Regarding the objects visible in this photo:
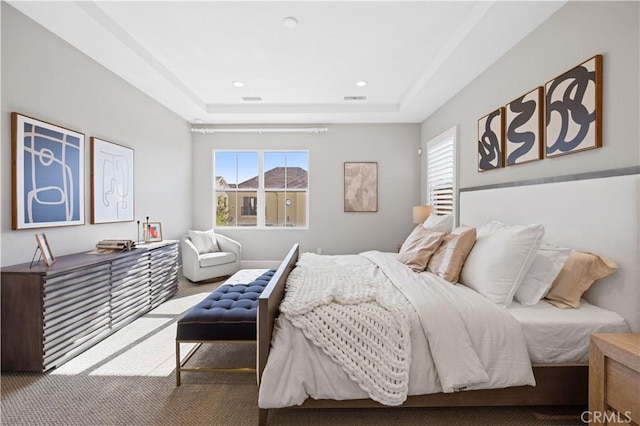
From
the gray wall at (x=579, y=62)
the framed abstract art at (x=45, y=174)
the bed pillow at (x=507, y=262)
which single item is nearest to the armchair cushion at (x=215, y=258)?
the framed abstract art at (x=45, y=174)

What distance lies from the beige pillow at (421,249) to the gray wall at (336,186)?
7.59 ft

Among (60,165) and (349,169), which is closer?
(60,165)

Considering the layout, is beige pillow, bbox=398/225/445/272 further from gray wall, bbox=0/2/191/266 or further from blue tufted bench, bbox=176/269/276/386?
gray wall, bbox=0/2/191/266

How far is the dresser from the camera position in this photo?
75.1 inches

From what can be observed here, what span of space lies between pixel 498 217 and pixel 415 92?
1977 mm

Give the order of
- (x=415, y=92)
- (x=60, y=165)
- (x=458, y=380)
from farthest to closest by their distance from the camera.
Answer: (x=415, y=92) < (x=60, y=165) < (x=458, y=380)

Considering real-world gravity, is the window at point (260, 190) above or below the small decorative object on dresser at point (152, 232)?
above

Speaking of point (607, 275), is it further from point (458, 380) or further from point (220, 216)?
point (220, 216)

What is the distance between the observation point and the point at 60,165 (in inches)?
95.4

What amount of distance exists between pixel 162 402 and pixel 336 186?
388 centimetres

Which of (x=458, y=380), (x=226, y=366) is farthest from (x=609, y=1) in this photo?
(x=226, y=366)

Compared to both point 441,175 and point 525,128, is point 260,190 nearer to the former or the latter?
point 441,175

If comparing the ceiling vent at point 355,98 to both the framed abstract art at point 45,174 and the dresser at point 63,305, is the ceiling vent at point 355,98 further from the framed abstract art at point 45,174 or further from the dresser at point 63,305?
the dresser at point 63,305

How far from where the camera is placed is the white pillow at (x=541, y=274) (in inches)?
67.2
